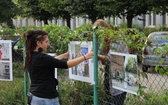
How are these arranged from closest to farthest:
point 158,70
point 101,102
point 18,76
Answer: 1. point 158,70
2. point 101,102
3. point 18,76

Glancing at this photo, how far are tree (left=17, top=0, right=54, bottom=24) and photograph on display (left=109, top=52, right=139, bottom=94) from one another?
2677cm

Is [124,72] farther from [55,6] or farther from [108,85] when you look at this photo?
[55,6]

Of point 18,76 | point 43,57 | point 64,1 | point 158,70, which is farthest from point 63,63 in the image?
point 64,1

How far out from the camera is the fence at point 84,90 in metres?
3.82

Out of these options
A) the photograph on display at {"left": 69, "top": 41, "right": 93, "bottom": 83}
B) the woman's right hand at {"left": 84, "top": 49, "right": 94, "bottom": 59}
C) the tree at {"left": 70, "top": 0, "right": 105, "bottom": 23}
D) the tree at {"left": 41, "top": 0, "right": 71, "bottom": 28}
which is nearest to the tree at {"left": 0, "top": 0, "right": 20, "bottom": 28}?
the tree at {"left": 70, "top": 0, "right": 105, "bottom": 23}

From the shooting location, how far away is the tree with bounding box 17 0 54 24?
1225 inches

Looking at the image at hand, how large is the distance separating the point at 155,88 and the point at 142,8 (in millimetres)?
19838

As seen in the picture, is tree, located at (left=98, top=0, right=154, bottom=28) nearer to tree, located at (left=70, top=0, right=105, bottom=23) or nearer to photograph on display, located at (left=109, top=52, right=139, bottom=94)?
tree, located at (left=70, top=0, right=105, bottom=23)

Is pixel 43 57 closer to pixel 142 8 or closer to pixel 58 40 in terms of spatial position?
pixel 58 40

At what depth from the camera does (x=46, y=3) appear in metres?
29.1

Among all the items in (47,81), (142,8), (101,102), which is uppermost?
(142,8)

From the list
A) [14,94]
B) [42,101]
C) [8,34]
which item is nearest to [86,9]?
[14,94]

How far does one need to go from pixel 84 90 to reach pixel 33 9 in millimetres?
27288

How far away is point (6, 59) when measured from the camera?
5730 mm
